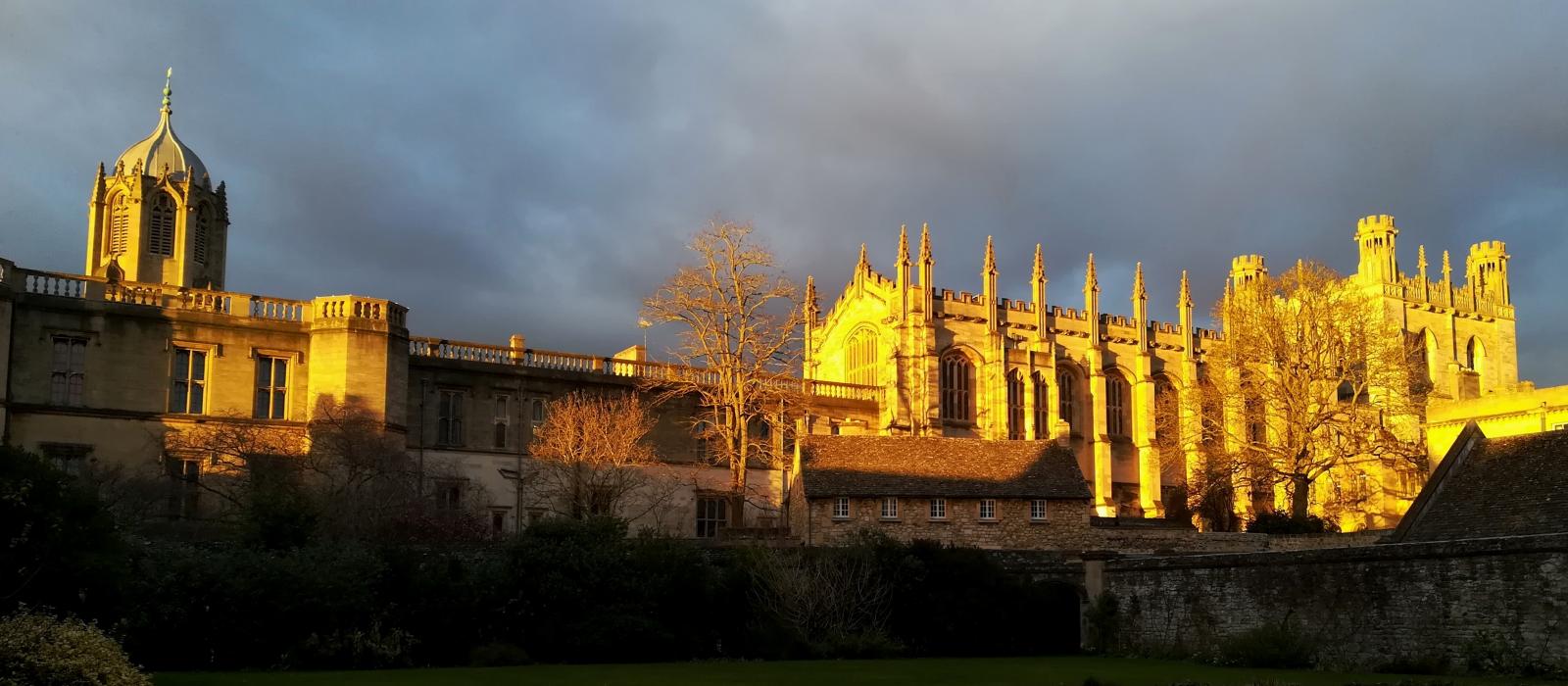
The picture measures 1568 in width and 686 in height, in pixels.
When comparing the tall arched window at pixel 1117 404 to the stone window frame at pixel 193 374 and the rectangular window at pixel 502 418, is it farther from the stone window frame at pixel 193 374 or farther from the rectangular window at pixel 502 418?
the stone window frame at pixel 193 374

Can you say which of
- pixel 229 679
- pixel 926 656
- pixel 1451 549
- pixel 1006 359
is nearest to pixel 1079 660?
pixel 926 656

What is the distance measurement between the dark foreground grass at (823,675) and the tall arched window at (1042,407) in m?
35.3

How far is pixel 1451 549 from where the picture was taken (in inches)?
1081

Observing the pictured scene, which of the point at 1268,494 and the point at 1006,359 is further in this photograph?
the point at 1006,359

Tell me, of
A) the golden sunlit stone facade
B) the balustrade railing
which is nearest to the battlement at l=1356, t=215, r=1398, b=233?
the golden sunlit stone facade

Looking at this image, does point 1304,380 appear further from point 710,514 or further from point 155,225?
point 155,225

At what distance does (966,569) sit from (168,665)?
18413mm

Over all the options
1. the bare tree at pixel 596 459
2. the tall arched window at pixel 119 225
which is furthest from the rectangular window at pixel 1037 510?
the tall arched window at pixel 119 225

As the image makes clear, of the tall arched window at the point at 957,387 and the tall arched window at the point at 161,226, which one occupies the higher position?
the tall arched window at the point at 161,226

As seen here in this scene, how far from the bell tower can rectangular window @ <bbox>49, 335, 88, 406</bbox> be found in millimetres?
9917

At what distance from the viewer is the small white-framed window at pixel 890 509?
134 feet

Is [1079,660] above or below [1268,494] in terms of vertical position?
below

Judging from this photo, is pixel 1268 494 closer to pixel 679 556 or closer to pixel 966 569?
pixel 966 569

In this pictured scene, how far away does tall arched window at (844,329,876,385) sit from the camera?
Answer: 222 ft
